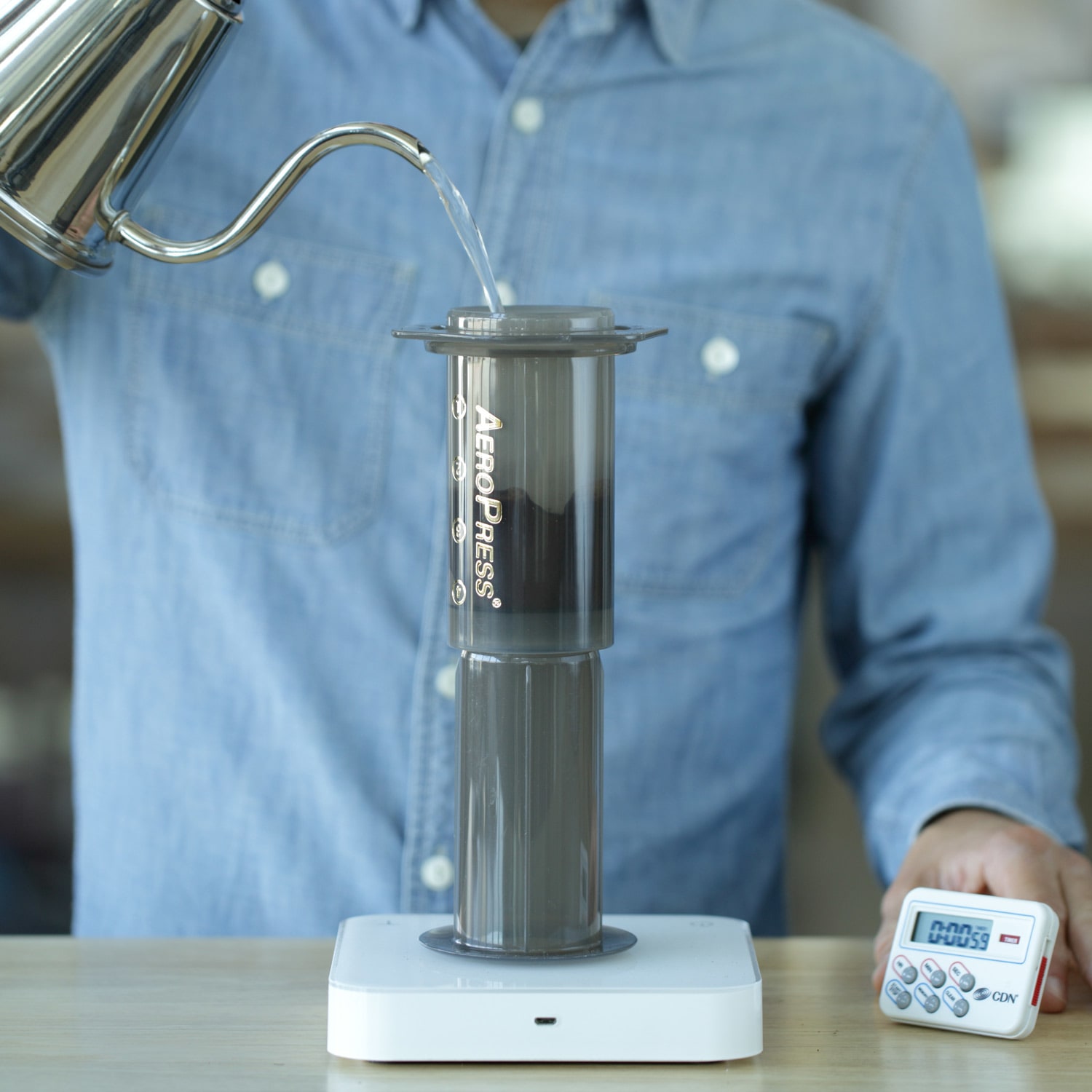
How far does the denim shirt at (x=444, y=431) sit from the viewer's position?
934 mm

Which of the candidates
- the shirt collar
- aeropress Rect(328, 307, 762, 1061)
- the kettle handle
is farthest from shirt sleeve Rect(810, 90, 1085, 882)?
the kettle handle

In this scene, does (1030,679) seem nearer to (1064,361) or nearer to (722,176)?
(722,176)

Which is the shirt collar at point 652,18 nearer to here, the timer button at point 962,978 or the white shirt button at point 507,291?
the white shirt button at point 507,291

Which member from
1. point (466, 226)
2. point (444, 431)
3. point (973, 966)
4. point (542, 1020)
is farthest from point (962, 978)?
point (444, 431)

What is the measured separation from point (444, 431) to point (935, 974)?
1.55 feet

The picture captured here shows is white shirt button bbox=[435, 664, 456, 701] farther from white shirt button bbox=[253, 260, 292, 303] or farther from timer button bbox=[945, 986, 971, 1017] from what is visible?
timer button bbox=[945, 986, 971, 1017]

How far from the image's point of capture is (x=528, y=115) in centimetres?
94

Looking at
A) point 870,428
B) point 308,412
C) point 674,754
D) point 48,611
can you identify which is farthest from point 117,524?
point 48,611

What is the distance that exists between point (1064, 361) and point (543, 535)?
1.76 metres

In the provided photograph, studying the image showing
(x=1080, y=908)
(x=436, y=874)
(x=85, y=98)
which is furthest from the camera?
(x=436, y=874)

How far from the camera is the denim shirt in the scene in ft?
3.06

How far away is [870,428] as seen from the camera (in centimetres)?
101

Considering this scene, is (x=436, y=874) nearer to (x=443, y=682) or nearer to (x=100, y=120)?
(x=443, y=682)

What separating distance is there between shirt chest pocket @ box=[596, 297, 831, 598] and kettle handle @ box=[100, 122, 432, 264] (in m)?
0.40
